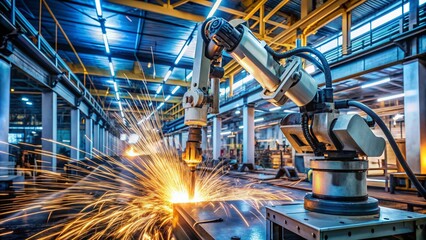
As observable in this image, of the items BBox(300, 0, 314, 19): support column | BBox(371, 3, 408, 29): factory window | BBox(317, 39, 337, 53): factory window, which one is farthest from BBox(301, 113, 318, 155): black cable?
BBox(317, 39, 337, 53): factory window

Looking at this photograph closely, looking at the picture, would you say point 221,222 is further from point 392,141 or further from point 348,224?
point 392,141

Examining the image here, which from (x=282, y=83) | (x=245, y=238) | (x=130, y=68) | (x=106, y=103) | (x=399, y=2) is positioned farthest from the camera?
(x=106, y=103)

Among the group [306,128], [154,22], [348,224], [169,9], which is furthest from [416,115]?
[154,22]

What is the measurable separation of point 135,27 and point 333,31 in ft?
17.9

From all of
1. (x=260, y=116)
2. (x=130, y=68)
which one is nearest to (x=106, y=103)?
(x=130, y=68)

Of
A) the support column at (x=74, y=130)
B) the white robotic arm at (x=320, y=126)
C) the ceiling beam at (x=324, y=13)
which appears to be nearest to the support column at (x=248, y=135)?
the ceiling beam at (x=324, y=13)

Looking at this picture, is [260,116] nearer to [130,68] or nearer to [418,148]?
[130,68]

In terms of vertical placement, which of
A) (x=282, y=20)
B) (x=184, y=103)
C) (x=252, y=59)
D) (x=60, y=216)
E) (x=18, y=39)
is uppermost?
(x=282, y=20)

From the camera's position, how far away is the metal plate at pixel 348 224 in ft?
2.60

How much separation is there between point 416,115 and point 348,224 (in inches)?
174

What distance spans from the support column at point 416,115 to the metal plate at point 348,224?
13.3ft

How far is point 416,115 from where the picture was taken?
13.7 ft

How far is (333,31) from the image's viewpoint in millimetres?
7344

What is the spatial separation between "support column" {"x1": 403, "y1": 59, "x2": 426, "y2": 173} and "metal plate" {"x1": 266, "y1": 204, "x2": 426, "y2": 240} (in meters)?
4.06
